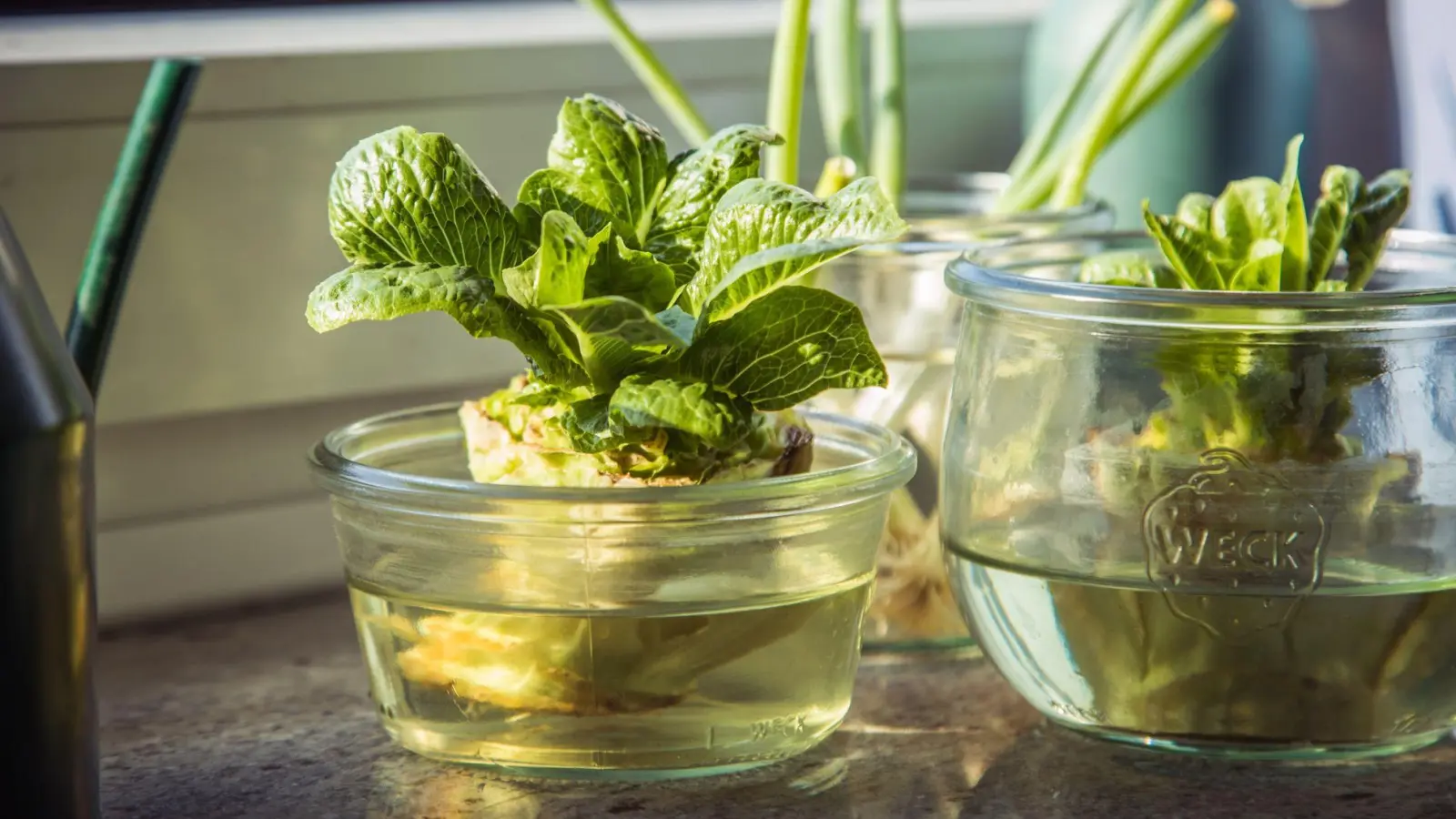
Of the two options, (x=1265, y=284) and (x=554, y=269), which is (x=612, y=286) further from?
(x=1265, y=284)

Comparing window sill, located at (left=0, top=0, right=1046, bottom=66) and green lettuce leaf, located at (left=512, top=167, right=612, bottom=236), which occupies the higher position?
window sill, located at (left=0, top=0, right=1046, bottom=66)

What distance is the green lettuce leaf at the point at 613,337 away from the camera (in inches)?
19.7

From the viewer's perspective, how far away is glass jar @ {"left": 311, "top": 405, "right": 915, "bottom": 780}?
1.73 ft

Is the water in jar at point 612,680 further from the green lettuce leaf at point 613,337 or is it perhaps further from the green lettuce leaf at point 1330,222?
the green lettuce leaf at point 1330,222

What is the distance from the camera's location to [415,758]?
61cm

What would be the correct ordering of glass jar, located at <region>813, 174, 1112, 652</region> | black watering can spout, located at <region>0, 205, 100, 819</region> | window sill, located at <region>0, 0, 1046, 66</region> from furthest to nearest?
window sill, located at <region>0, 0, 1046, 66</region>
glass jar, located at <region>813, 174, 1112, 652</region>
black watering can spout, located at <region>0, 205, 100, 819</region>

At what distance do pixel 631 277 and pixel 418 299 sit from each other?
0.26 ft

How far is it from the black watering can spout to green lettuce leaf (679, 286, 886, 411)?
0.18 meters

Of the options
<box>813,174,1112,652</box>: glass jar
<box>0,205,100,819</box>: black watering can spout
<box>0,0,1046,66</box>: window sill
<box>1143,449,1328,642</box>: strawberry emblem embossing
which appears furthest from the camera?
<box>0,0,1046,66</box>: window sill

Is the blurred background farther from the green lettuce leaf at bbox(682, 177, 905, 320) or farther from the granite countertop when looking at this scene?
the green lettuce leaf at bbox(682, 177, 905, 320)

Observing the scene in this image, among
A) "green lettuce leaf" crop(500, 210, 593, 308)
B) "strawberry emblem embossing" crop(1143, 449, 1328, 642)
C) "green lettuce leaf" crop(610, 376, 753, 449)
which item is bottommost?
"strawberry emblem embossing" crop(1143, 449, 1328, 642)

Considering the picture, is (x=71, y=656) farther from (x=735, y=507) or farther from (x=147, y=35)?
(x=147, y=35)

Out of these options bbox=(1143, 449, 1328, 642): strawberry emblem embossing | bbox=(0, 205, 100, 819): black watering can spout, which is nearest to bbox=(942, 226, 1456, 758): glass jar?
bbox=(1143, 449, 1328, 642): strawberry emblem embossing

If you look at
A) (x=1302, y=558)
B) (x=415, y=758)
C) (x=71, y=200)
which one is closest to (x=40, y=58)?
(x=71, y=200)
